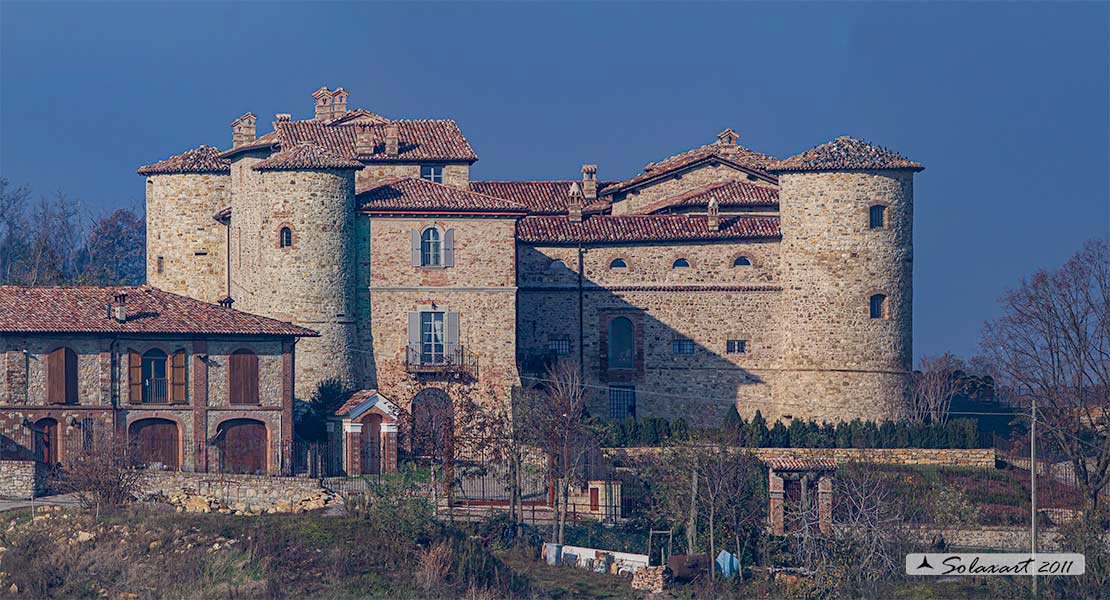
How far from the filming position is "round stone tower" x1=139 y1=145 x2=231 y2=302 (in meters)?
62.5

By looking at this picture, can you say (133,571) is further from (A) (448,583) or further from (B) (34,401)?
(B) (34,401)

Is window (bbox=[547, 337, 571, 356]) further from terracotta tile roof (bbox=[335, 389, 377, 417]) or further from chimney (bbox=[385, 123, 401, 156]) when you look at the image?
chimney (bbox=[385, 123, 401, 156])

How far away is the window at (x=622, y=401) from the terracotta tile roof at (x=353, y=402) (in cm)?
833

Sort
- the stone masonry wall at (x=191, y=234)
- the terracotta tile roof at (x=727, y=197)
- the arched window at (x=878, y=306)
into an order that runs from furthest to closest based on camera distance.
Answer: the stone masonry wall at (x=191, y=234), the terracotta tile roof at (x=727, y=197), the arched window at (x=878, y=306)

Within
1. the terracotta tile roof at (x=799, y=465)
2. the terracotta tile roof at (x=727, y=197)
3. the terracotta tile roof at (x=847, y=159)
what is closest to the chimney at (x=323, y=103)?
the terracotta tile roof at (x=727, y=197)

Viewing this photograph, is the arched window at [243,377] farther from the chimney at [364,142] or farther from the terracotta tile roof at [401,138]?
the chimney at [364,142]

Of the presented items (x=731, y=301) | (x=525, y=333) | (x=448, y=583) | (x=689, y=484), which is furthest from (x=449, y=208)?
(x=448, y=583)

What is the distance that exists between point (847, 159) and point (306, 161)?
48.3ft

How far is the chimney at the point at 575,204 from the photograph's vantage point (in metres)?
60.3

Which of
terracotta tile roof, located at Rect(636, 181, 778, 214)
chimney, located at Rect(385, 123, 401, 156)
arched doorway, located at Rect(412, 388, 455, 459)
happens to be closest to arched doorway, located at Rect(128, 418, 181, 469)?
arched doorway, located at Rect(412, 388, 455, 459)

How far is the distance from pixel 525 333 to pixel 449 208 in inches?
204

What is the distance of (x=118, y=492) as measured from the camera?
45000mm

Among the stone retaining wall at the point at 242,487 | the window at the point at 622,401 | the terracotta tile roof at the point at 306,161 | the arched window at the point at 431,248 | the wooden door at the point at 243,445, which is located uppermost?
the terracotta tile roof at the point at 306,161

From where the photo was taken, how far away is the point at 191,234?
6275 centimetres
